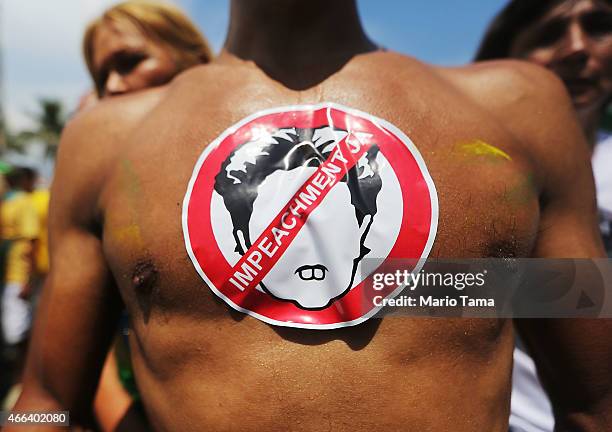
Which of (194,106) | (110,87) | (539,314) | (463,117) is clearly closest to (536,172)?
(463,117)

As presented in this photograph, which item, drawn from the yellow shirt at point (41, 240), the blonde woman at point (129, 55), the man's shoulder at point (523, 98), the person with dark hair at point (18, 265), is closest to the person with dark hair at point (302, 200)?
the man's shoulder at point (523, 98)

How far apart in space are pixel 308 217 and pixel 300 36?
421 mm

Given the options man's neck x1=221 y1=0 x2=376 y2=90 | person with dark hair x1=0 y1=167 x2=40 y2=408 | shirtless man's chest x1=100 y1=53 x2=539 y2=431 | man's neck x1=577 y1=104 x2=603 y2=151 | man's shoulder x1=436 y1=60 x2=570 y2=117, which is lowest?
person with dark hair x1=0 y1=167 x2=40 y2=408

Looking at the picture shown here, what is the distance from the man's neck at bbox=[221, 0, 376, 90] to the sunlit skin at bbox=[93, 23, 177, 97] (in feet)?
2.16

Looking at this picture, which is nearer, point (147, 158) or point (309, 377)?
point (309, 377)

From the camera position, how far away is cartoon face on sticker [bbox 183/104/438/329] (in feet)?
3.30

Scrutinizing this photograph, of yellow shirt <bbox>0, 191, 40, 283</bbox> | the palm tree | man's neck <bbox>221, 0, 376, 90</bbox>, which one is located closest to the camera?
man's neck <bbox>221, 0, 376, 90</bbox>

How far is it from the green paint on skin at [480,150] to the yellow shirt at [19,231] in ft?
12.1

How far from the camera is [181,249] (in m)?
1.05

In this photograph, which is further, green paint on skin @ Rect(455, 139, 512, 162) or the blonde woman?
the blonde woman

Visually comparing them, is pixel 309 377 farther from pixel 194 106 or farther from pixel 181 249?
pixel 194 106

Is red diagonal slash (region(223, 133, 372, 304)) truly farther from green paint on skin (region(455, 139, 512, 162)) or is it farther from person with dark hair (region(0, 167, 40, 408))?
person with dark hair (region(0, 167, 40, 408))

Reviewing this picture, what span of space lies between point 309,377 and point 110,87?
3.94 ft

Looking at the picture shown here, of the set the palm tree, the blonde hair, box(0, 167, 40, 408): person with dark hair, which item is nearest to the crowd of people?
the blonde hair
